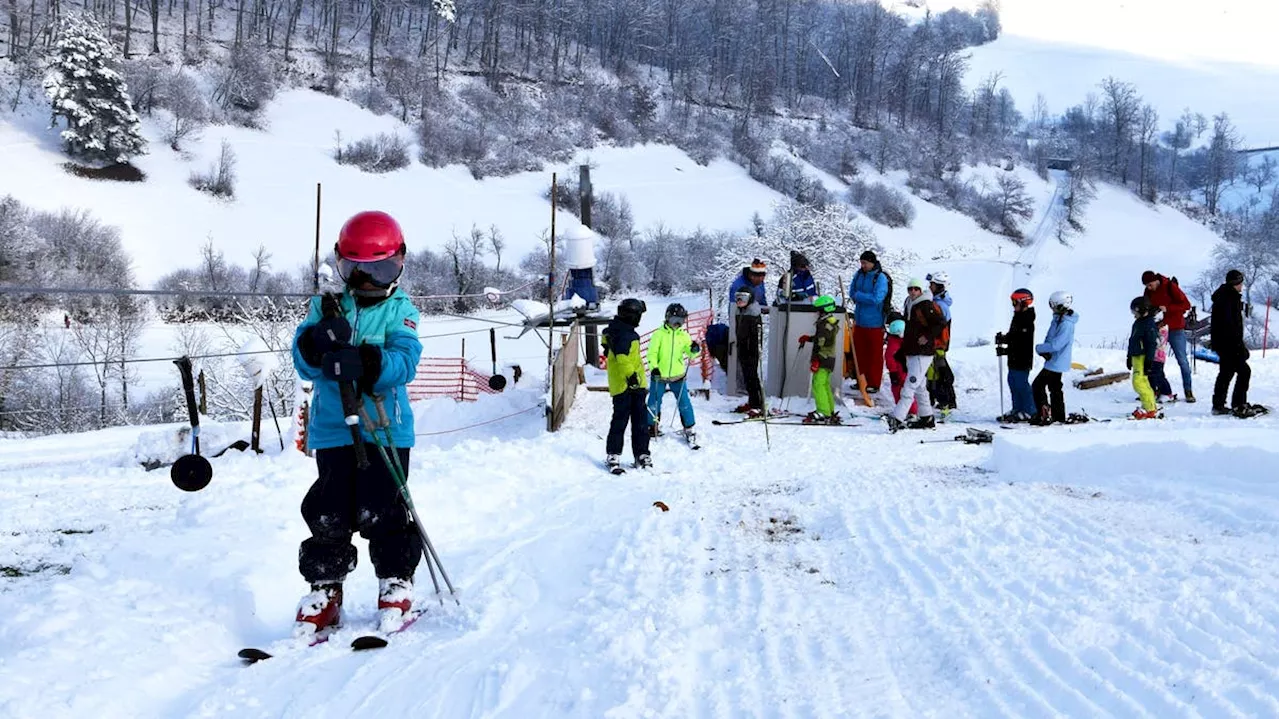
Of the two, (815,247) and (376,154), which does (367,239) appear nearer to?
(815,247)

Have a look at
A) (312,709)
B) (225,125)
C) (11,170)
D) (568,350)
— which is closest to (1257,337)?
(568,350)

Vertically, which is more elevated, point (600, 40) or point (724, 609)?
point (600, 40)

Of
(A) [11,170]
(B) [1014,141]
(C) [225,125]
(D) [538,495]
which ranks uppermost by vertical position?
(B) [1014,141]

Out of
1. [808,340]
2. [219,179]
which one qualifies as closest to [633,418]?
[808,340]

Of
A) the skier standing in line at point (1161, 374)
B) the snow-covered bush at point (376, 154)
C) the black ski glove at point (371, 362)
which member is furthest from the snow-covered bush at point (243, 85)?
the black ski glove at point (371, 362)

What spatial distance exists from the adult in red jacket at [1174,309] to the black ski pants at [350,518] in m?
11.0

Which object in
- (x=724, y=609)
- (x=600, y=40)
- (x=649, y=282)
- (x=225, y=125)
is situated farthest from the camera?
(x=600, y=40)

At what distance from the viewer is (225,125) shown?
1775 inches

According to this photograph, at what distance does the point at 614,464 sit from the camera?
27.4ft

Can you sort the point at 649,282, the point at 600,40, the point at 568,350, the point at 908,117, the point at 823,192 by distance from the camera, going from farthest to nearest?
1. the point at 908,117
2. the point at 600,40
3. the point at 823,192
4. the point at 649,282
5. the point at 568,350

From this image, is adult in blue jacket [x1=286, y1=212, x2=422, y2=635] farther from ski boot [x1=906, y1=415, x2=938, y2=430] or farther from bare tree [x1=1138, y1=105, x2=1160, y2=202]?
bare tree [x1=1138, y1=105, x2=1160, y2=202]

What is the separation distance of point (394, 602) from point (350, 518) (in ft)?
1.38

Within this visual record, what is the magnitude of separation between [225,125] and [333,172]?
22.2 feet

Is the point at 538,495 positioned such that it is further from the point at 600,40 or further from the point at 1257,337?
the point at 600,40
